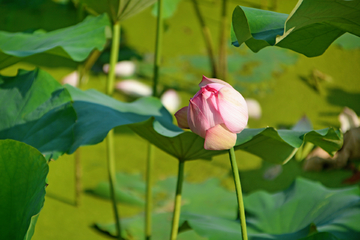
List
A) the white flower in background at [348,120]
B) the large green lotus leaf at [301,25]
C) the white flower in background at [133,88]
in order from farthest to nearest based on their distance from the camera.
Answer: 1. the white flower in background at [133,88]
2. the white flower in background at [348,120]
3. the large green lotus leaf at [301,25]

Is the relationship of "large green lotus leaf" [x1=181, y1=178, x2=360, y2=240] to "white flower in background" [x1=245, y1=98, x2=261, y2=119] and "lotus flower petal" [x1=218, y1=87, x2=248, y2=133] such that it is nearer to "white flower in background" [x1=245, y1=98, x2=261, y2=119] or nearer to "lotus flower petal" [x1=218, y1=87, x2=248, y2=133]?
"lotus flower petal" [x1=218, y1=87, x2=248, y2=133]

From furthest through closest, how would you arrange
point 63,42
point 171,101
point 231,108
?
point 171,101 < point 63,42 < point 231,108

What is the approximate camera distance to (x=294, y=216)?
0.74 m

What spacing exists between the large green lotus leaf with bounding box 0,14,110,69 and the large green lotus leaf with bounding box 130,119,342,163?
185 millimetres

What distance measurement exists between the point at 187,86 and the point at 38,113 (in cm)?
109

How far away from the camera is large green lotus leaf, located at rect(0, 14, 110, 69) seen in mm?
611

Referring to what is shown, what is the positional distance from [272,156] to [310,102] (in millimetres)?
1070

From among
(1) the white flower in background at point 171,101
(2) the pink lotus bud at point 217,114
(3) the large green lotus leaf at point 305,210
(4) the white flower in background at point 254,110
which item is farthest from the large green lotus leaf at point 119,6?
(4) the white flower in background at point 254,110

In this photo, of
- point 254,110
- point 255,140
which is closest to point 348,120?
point 254,110

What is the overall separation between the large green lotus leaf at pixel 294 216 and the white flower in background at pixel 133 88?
0.83 m

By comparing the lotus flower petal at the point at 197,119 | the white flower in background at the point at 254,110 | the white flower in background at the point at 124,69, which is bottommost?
the white flower in background at the point at 254,110

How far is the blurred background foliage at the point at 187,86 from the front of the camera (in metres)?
1.08

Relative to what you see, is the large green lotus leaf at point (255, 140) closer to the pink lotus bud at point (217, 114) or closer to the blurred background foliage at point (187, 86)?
the pink lotus bud at point (217, 114)

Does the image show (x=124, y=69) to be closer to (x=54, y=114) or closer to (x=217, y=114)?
(x=54, y=114)
